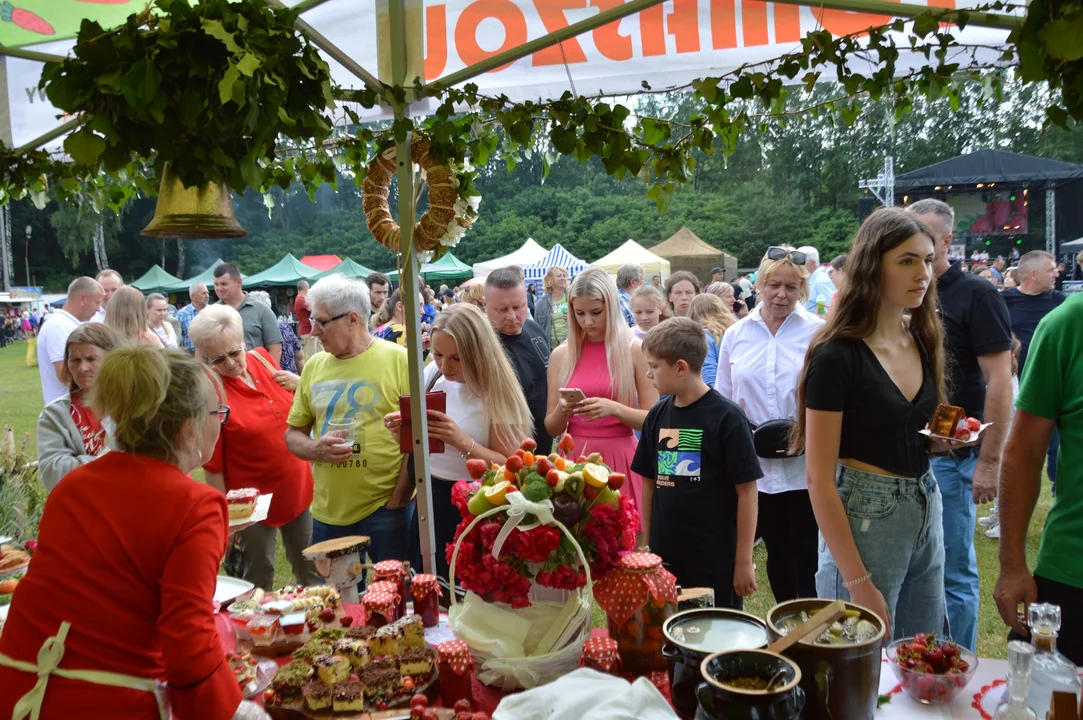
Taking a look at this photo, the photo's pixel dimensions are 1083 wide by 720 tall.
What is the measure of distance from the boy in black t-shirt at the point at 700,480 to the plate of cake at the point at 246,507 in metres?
1.46

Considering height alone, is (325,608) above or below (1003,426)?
below

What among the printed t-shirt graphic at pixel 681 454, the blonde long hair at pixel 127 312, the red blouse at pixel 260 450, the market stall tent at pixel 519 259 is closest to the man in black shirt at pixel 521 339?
the printed t-shirt graphic at pixel 681 454

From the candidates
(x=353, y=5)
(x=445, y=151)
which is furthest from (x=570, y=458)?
(x=353, y=5)

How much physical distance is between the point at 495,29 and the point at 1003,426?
2.62 meters

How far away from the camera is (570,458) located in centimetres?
181

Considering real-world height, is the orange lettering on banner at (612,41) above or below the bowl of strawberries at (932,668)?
above

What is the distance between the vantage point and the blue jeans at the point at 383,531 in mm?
3256

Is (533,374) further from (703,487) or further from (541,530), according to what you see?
(541,530)

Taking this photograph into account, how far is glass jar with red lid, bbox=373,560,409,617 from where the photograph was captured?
206cm

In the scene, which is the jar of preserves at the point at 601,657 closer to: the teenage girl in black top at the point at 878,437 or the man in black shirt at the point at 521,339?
the teenage girl in black top at the point at 878,437

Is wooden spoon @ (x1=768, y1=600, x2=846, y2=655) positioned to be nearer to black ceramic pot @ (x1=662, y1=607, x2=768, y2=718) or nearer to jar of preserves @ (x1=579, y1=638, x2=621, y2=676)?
black ceramic pot @ (x1=662, y1=607, x2=768, y2=718)

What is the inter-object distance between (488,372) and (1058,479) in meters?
1.91

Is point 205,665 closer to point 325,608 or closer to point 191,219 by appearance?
point 325,608

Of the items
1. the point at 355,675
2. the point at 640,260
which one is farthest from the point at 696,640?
the point at 640,260
